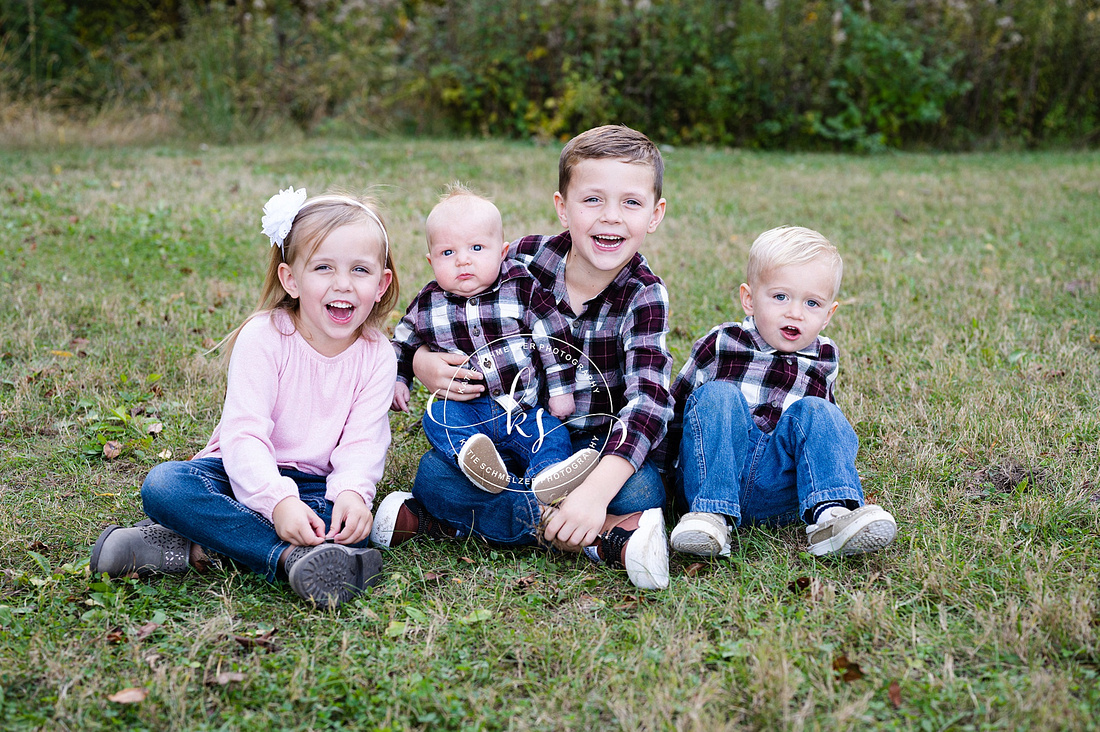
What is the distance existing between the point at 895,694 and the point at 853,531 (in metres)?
0.57

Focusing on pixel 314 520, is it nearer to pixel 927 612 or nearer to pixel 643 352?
pixel 643 352

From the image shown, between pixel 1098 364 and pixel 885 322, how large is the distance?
39.9 inches

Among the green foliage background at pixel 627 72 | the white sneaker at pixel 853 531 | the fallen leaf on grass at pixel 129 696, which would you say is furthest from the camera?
the green foliage background at pixel 627 72

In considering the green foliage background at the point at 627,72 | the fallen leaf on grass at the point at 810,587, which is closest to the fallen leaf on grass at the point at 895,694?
the fallen leaf on grass at the point at 810,587

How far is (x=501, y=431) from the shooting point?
288 centimetres

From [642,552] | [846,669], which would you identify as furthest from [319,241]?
[846,669]

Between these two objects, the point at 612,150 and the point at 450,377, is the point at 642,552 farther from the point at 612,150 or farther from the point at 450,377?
the point at 612,150

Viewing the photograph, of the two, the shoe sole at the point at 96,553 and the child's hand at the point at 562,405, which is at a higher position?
the child's hand at the point at 562,405

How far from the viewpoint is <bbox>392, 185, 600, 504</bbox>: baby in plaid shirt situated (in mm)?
2834

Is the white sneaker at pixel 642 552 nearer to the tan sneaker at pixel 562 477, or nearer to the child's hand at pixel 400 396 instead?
the tan sneaker at pixel 562 477

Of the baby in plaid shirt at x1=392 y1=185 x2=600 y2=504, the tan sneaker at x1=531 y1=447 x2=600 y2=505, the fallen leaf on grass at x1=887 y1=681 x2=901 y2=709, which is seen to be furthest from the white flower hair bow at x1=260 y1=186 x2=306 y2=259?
the fallen leaf on grass at x1=887 y1=681 x2=901 y2=709

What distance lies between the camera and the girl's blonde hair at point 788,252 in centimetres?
283

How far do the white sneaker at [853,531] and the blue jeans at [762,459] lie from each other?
7 cm

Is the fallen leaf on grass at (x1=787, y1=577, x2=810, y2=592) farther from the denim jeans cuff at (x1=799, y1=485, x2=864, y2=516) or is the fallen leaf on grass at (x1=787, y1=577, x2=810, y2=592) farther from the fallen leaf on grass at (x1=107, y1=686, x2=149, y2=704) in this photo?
the fallen leaf on grass at (x1=107, y1=686, x2=149, y2=704)
